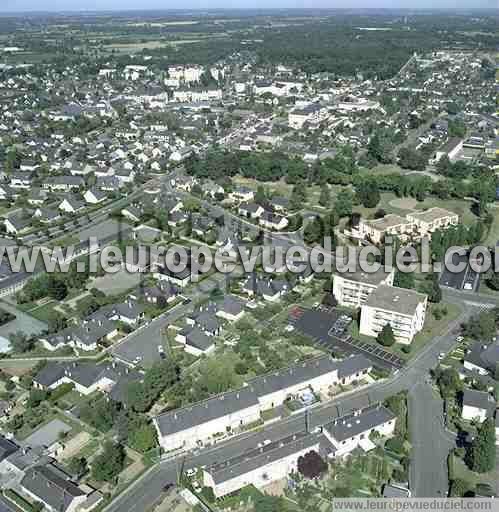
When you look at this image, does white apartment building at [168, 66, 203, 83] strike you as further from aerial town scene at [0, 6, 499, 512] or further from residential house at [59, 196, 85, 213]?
residential house at [59, 196, 85, 213]

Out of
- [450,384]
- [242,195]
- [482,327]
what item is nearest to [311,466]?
[450,384]

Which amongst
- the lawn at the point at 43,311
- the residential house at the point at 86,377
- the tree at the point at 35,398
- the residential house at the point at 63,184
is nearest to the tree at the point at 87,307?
the lawn at the point at 43,311

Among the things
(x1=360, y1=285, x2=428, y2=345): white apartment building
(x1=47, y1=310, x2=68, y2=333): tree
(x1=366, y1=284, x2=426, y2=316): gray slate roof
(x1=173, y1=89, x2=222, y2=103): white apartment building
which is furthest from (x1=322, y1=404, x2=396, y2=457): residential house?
(x1=173, y1=89, x2=222, y2=103): white apartment building

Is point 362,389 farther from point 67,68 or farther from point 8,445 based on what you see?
point 67,68

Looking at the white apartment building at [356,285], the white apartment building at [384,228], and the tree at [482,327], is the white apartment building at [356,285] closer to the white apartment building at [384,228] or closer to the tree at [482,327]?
the tree at [482,327]

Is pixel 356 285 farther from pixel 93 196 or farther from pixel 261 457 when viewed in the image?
pixel 93 196

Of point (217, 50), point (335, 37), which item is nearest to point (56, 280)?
point (217, 50)
